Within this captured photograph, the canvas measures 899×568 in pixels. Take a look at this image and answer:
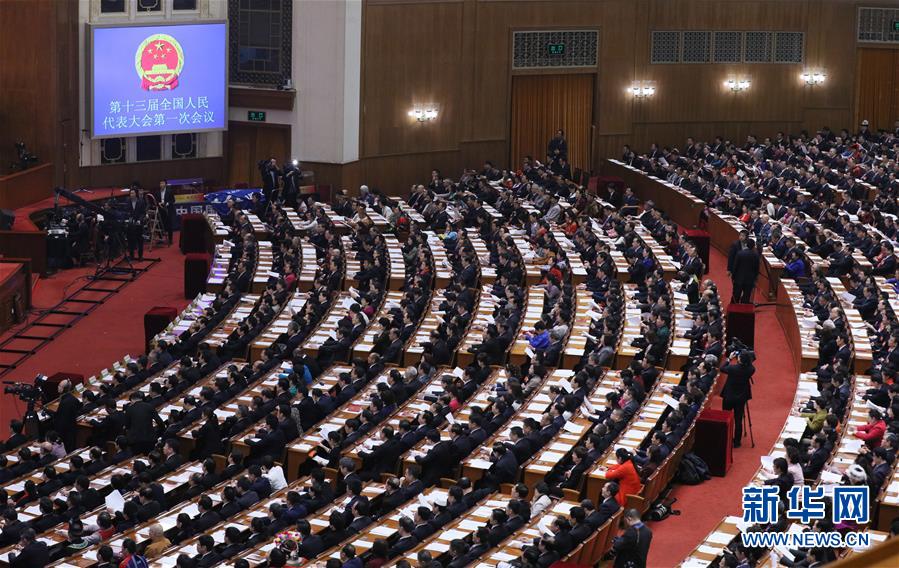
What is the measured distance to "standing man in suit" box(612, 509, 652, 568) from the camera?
12.9m

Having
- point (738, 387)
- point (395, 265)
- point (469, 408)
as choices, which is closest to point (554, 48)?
point (395, 265)

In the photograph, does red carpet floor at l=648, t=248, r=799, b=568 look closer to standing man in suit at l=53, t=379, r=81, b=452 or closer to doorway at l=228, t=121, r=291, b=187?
standing man in suit at l=53, t=379, r=81, b=452

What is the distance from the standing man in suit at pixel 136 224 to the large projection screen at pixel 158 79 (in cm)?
304

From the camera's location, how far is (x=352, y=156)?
1254 inches

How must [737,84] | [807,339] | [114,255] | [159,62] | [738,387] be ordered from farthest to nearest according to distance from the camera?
1. [737,84]
2. [159,62]
3. [114,255]
4. [807,339]
5. [738,387]

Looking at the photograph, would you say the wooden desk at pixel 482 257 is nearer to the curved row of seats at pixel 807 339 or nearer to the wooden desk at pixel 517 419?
the curved row of seats at pixel 807 339

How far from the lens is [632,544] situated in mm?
12891

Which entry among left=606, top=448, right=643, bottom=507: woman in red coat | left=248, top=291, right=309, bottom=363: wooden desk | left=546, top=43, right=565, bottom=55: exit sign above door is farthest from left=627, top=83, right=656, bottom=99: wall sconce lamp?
left=606, top=448, right=643, bottom=507: woman in red coat

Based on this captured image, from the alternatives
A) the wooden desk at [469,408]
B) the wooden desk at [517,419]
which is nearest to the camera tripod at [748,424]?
the wooden desk at [517,419]

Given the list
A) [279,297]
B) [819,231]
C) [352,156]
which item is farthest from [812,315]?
[352,156]

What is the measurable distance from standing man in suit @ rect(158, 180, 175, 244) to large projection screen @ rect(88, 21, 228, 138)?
2151 mm

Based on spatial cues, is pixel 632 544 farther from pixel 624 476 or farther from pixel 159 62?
pixel 159 62

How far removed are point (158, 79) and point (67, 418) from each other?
14587 millimetres

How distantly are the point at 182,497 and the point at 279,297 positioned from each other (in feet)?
26.4
